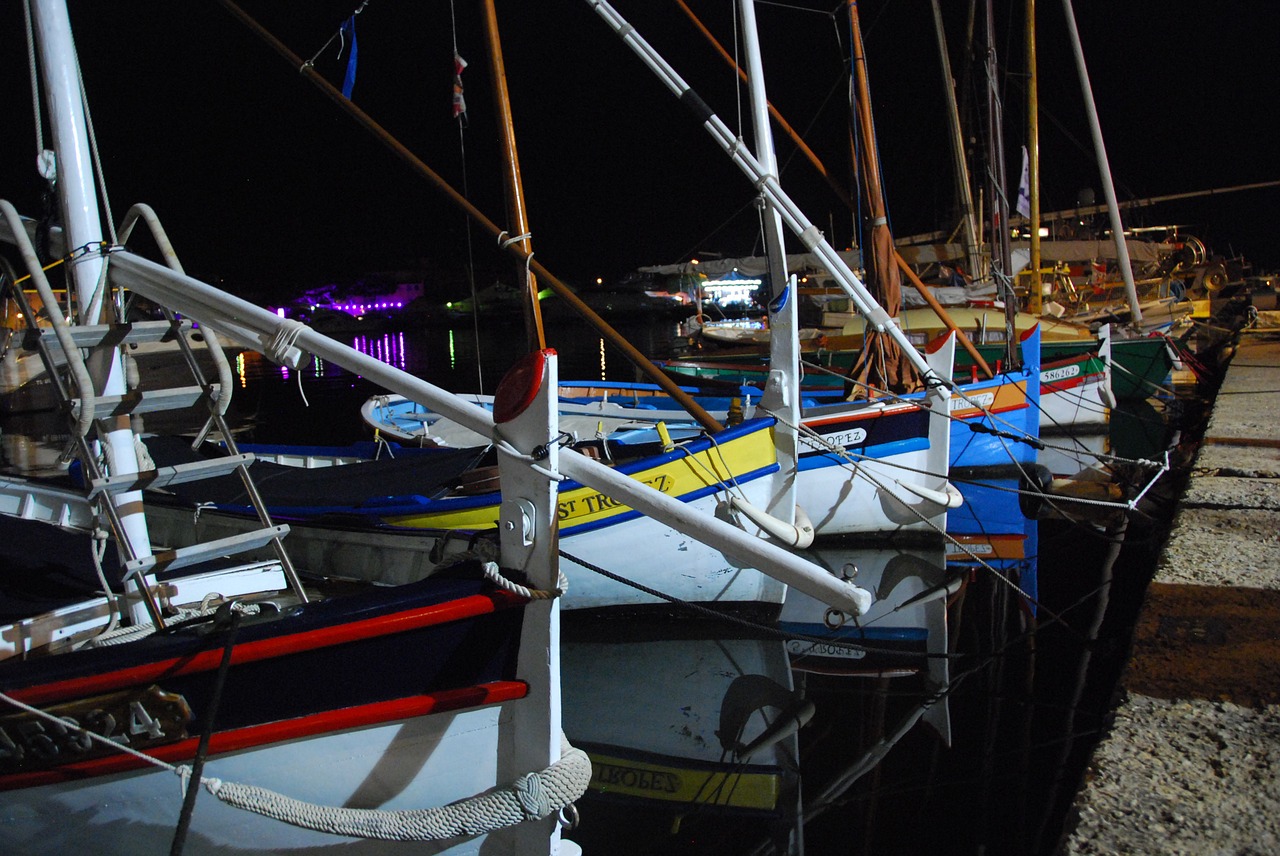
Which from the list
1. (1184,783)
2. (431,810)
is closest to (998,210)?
(1184,783)

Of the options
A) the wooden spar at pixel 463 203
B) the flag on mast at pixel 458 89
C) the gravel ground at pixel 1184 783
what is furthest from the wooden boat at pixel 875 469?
the gravel ground at pixel 1184 783

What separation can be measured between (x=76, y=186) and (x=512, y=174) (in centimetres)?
480

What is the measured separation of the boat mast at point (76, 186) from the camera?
392 cm

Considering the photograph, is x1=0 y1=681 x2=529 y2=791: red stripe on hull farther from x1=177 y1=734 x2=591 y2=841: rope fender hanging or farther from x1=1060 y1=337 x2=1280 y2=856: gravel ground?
x1=1060 y1=337 x2=1280 y2=856: gravel ground

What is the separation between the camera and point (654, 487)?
7102 millimetres

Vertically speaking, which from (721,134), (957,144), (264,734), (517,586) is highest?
(957,144)

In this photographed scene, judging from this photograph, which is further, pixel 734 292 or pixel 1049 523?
pixel 734 292

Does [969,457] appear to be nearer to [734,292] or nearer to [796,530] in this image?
[796,530]

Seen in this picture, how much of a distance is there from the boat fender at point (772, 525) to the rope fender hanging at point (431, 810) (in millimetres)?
3919

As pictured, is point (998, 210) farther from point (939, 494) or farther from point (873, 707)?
point (873, 707)

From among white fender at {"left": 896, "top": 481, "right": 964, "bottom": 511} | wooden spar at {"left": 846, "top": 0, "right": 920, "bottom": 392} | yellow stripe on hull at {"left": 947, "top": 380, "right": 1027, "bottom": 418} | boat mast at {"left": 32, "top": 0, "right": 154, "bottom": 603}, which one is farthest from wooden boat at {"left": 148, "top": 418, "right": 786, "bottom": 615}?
yellow stripe on hull at {"left": 947, "top": 380, "right": 1027, "bottom": 418}

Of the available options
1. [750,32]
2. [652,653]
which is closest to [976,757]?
[652,653]

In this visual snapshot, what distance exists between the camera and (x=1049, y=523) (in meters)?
11.4

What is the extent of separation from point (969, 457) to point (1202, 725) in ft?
34.9
